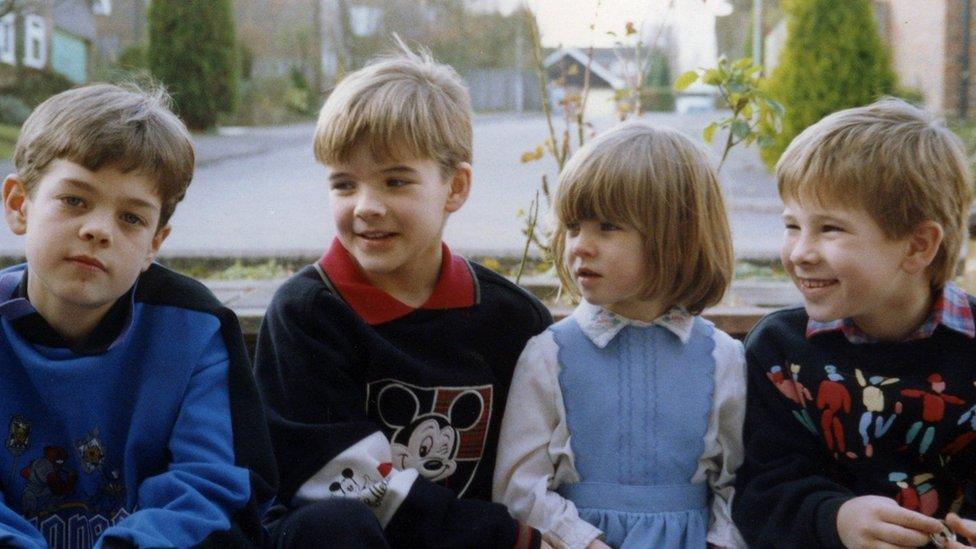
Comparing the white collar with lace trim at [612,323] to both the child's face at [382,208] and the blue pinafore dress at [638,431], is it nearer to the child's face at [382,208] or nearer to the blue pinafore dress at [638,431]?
the blue pinafore dress at [638,431]

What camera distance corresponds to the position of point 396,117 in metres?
2.15

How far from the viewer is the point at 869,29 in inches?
494

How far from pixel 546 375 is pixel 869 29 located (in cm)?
1162

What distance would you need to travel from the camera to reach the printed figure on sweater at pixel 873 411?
6.61ft

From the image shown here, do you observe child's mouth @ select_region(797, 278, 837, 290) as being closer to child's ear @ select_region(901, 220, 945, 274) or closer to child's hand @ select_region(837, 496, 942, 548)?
child's ear @ select_region(901, 220, 945, 274)

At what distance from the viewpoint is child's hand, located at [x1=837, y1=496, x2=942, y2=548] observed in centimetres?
189

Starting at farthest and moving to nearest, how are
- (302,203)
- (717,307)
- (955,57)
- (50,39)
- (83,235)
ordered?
1. (50,39)
2. (955,57)
3. (302,203)
4. (717,307)
5. (83,235)

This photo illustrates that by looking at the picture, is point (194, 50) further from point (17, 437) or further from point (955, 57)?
point (17, 437)

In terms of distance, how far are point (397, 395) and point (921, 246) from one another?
3.42 feet

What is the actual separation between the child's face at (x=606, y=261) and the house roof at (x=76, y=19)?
57.1ft

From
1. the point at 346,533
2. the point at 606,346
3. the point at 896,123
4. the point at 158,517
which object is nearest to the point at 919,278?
the point at 896,123

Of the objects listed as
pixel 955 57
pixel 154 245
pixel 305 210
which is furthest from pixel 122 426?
pixel 955 57

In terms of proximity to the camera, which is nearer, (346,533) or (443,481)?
(346,533)

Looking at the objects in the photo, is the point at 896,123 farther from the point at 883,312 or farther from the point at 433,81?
the point at 433,81
